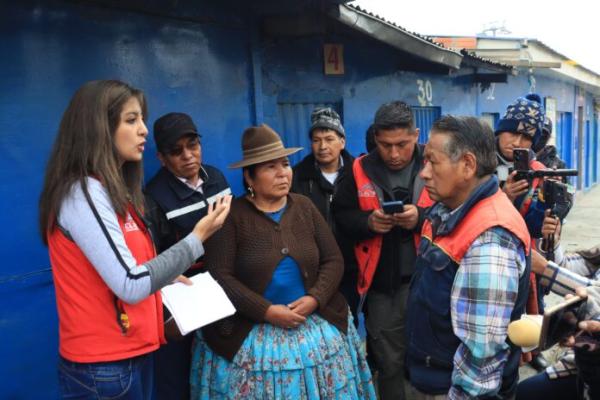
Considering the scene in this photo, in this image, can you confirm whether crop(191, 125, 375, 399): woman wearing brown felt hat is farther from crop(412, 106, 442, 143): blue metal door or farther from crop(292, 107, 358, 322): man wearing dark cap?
crop(412, 106, 442, 143): blue metal door

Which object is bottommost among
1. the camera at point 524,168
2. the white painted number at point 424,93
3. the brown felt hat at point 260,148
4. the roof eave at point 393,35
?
the camera at point 524,168

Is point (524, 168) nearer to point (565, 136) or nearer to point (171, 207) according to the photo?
point (171, 207)

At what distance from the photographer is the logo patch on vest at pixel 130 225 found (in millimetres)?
1949

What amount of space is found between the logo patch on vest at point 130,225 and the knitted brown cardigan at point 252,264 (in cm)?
62

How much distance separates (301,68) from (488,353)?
10.7ft

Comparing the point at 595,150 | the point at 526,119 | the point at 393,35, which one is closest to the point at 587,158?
the point at 595,150

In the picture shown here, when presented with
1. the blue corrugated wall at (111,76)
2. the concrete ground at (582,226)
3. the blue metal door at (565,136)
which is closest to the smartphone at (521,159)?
the blue corrugated wall at (111,76)

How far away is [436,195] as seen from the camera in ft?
6.75

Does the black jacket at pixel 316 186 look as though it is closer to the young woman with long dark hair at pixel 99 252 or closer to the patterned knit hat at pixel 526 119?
the patterned knit hat at pixel 526 119

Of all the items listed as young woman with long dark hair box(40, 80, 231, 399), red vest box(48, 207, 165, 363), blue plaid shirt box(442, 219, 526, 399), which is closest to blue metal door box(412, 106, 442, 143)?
blue plaid shirt box(442, 219, 526, 399)

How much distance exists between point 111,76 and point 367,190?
1.65m

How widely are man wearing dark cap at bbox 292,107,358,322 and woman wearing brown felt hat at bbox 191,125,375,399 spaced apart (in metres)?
0.65

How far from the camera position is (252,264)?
255 cm

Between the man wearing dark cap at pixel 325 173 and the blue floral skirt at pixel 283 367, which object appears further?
the man wearing dark cap at pixel 325 173
